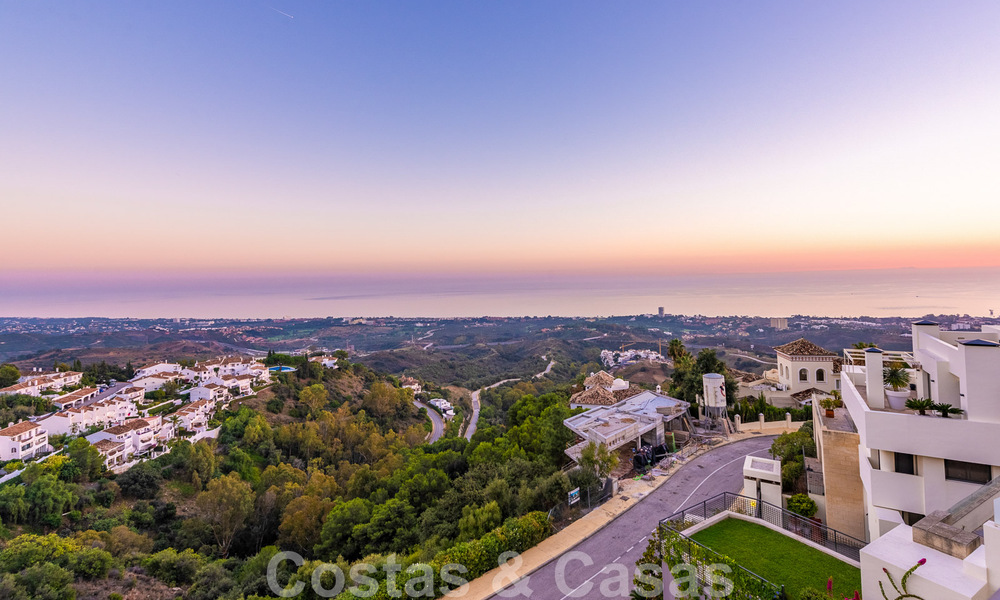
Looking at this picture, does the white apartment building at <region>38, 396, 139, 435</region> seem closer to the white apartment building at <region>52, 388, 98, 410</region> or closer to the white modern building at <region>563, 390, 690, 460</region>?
the white apartment building at <region>52, 388, 98, 410</region>

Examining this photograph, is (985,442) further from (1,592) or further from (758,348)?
(758,348)

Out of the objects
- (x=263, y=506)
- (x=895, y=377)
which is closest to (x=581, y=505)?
(x=895, y=377)

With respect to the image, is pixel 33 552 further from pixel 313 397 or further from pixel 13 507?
pixel 313 397

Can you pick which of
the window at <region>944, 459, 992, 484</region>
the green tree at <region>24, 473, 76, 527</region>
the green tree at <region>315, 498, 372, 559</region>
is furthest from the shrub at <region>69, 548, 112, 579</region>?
the window at <region>944, 459, 992, 484</region>

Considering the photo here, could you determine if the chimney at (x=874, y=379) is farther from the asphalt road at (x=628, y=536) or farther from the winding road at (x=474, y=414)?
the winding road at (x=474, y=414)

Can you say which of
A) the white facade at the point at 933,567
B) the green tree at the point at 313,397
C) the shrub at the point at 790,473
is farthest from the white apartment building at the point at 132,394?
the white facade at the point at 933,567
